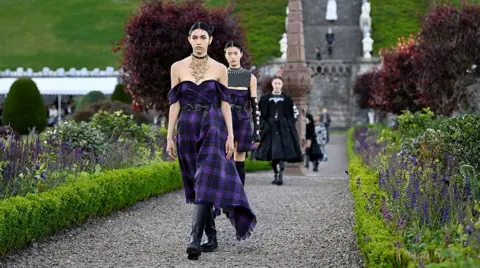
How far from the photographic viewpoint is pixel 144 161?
49.1ft

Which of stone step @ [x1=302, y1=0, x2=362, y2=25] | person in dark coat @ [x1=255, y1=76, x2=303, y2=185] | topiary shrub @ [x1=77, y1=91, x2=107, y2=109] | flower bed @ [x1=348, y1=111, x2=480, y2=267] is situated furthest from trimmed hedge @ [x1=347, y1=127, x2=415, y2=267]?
stone step @ [x1=302, y1=0, x2=362, y2=25]

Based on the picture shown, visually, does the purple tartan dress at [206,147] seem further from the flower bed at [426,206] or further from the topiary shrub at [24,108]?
the topiary shrub at [24,108]

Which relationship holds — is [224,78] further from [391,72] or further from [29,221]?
[391,72]

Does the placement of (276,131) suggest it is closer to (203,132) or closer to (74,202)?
(74,202)

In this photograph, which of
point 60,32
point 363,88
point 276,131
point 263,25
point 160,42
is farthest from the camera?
point 60,32

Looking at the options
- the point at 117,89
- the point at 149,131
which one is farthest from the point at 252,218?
the point at 117,89

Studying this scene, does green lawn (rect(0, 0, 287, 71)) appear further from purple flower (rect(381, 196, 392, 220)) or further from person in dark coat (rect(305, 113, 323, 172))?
purple flower (rect(381, 196, 392, 220))

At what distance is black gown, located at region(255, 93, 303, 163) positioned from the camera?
613 inches

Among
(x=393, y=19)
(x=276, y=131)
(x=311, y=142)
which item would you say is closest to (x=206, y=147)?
(x=276, y=131)

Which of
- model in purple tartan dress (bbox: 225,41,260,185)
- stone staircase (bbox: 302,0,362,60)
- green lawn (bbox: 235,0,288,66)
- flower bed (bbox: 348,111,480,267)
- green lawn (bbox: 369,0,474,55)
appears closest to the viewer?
flower bed (bbox: 348,111,480,267)

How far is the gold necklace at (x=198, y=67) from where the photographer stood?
25.6 feet

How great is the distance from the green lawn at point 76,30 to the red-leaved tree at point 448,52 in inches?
1279

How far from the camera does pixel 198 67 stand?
25.6 feet

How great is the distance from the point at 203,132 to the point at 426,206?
1.88 meters
